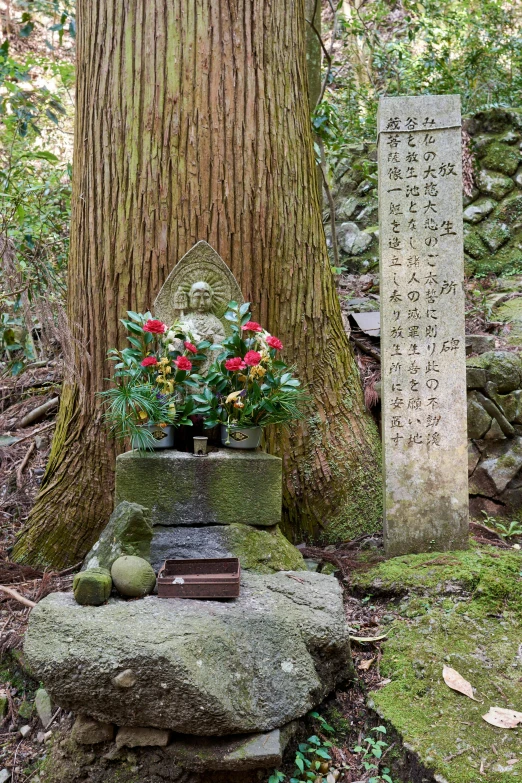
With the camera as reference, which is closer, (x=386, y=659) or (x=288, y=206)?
(x=386, y=659)

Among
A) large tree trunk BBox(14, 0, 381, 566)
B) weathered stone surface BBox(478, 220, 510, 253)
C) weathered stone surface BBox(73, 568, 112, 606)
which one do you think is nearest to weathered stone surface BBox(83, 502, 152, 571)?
weathered stone surface BBox(73, 568, 112, 606)

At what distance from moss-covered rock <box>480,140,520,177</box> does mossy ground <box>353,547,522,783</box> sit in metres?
5.62

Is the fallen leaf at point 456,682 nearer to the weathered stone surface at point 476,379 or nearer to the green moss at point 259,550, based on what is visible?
the green moss at point 259,550

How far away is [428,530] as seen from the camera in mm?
3854

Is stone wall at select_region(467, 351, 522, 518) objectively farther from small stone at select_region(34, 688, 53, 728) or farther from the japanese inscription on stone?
small stone at select_region(34, 688, 53, 728)

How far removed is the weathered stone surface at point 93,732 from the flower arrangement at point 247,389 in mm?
1429

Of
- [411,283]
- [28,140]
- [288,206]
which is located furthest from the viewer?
[28,140]

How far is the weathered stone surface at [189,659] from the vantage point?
228 centimetres

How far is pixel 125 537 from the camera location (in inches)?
117

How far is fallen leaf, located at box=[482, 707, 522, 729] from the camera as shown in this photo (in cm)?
251

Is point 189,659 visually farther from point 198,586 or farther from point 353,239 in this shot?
point 353,239

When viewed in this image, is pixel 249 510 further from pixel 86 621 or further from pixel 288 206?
pixel 288 206

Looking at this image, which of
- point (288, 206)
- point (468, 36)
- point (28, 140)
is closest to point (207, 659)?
point (288, 206)

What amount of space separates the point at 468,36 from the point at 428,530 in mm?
8151
